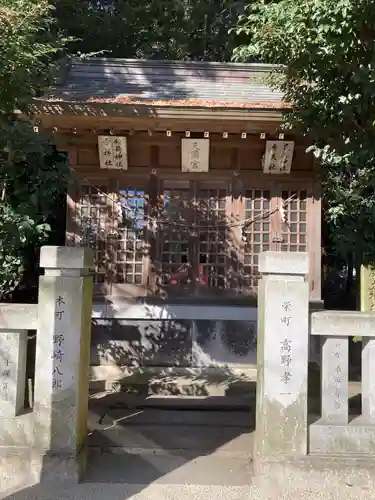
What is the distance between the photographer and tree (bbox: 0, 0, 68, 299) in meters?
4.49

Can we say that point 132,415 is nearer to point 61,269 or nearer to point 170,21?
point 61,269

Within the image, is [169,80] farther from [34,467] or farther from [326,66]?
[34,467]

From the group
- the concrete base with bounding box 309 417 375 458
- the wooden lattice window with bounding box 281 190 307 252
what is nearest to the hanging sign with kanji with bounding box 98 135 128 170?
the wooden lattice window with bounding box 281 190 307 252

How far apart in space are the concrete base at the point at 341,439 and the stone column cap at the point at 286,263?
138cm

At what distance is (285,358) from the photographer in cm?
405

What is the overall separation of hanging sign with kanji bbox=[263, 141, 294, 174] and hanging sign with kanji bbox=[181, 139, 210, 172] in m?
0.96

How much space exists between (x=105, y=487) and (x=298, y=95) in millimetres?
5113

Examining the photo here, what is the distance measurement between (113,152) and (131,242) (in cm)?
149

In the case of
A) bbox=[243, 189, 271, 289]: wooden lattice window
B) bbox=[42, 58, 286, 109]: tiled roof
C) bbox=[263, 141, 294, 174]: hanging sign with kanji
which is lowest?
bbox=[243, 189, 271, 289]: wooden lattice window

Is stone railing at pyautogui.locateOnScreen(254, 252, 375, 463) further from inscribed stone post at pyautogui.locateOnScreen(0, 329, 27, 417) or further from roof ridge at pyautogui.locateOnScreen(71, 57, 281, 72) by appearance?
roof ridge at pyautogui.locateOnScreen(71, 57, 281, 72)

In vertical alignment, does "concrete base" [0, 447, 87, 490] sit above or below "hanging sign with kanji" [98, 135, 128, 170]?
below

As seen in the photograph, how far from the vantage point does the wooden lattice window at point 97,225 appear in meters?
7.71

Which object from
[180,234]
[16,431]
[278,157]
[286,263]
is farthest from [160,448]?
[278,157]

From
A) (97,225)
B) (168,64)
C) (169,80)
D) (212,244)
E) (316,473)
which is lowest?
(316,473)
